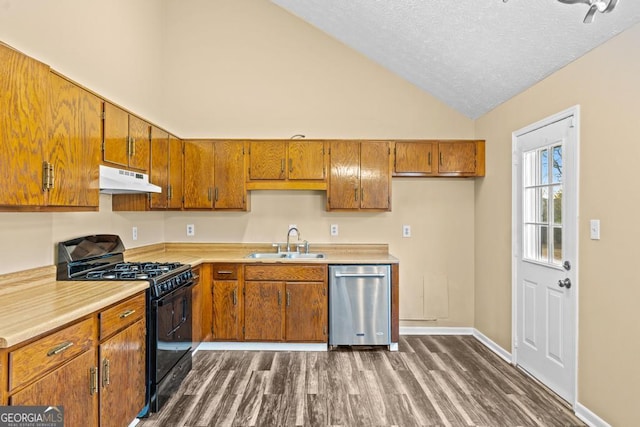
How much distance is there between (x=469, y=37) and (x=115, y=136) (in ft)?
8.95

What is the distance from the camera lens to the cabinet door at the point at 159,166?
326 centimetres

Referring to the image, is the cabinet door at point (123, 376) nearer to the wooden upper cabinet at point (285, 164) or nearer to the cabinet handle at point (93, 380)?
the cabinet handle at point (93, 380)

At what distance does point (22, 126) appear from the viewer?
1747 millimetres

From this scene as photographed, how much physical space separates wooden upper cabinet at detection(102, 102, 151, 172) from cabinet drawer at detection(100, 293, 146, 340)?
959 millimetres

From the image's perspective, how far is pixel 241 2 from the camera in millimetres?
4219

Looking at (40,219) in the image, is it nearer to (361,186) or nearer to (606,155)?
(361,186)

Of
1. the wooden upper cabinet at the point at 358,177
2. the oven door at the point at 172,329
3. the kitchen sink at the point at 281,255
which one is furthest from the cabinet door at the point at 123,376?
the wooden upper cabinet at the point at 358,177

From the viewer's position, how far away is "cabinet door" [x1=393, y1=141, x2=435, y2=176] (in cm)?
398

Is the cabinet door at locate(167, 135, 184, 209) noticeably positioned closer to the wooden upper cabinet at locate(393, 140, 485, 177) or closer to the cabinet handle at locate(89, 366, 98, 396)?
the cabinet handle at locate(89, 366, 98, 396)

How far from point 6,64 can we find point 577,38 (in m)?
3.15

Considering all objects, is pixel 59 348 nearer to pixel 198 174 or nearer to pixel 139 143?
pixel 139 143

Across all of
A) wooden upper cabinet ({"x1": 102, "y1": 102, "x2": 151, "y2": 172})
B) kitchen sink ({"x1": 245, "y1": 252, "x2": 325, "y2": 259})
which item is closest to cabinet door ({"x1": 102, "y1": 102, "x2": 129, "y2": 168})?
wooden upper cabinet ({"x1": 102, "y1": 102, "x2": 151, "y2": 172})

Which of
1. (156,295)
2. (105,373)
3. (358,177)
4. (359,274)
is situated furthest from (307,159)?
(105,373)

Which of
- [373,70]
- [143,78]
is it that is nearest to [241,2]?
[143,78]
